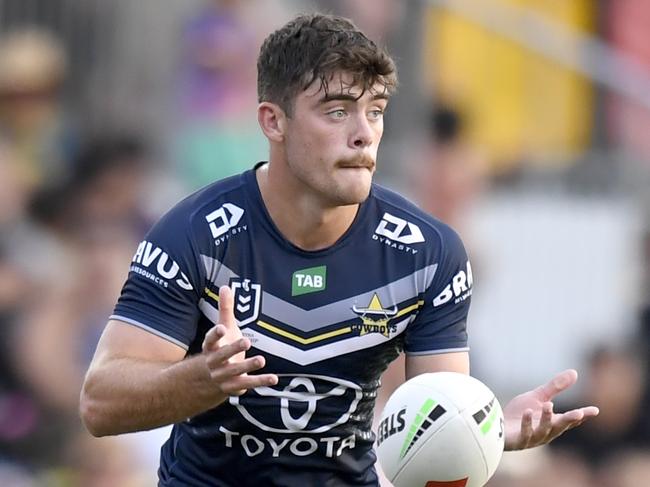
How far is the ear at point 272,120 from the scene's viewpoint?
6.16 meters

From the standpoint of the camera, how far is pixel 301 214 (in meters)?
6.14

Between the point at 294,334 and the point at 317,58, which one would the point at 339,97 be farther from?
the point at 294,334

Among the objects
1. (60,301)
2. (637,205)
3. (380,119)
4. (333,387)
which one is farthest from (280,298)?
(637,205)

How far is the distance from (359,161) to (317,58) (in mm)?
439

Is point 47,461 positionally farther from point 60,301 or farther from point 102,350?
point 102,350

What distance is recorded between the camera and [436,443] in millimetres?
5719

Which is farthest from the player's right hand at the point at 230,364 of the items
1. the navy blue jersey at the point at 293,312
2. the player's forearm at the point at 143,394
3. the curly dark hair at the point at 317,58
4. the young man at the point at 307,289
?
the curly dark hair at the point at 317,58

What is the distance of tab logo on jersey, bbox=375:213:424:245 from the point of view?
6172 millimetres

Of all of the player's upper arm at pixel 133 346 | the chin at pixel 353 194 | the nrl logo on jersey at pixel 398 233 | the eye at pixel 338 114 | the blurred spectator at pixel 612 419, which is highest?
the eye at pixel 338 114

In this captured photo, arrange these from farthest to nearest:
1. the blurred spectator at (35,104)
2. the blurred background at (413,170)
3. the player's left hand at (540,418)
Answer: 1. the blurred spectator at (35,104)
2. the blurred background at (413,170)
3. the player's left hand at (540,418)

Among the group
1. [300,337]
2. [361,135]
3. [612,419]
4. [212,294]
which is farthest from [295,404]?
[612,419]

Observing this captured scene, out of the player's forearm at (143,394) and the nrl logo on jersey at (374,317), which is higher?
the nrl logo on jersey at (374,317)

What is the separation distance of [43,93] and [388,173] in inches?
103

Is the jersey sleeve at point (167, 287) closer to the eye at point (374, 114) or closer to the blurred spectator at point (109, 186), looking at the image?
the eye at point (374, 114)
